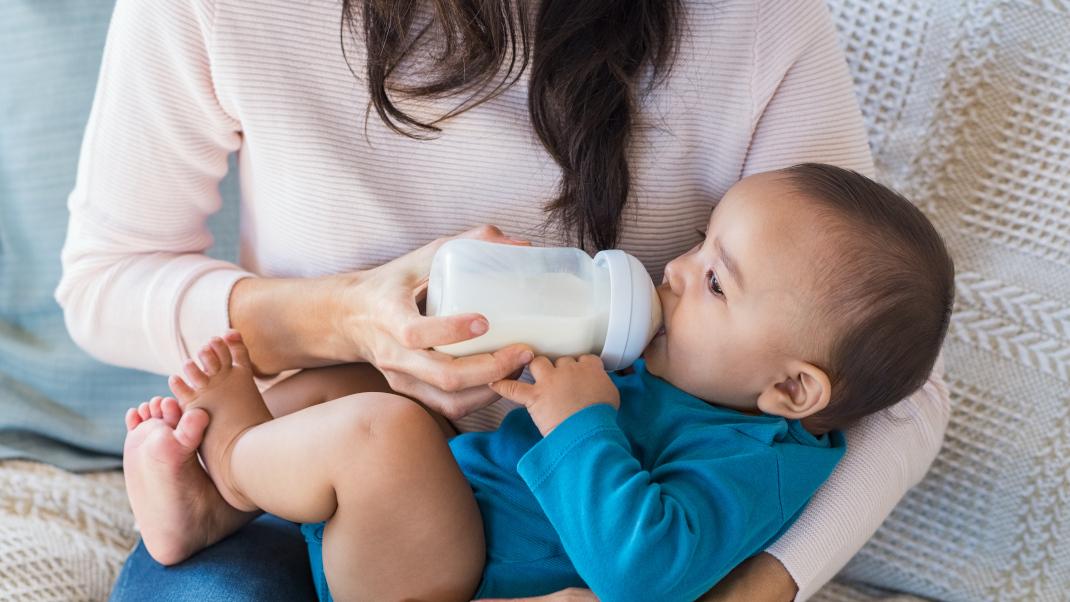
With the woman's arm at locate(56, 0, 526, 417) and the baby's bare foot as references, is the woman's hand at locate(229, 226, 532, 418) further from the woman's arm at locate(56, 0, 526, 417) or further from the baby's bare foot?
the baby's bare foot

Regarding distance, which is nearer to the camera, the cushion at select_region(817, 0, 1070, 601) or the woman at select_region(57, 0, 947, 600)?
the woman at select_region(57, 0, 947, 600)

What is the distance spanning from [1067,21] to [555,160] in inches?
25.9

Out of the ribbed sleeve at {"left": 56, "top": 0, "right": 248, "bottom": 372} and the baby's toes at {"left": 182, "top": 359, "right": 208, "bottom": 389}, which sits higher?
the ribbed sleeve at {"left": 56, "top": 0, "right": 248, "bottom": 372}

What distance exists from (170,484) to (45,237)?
62 centimetres

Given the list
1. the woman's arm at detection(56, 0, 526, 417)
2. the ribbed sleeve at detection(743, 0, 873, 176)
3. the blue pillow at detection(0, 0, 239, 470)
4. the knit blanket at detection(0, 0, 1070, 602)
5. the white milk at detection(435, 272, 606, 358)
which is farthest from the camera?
the blue pillow at detection(0, 0, 239, 470)

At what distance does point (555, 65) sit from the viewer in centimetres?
100

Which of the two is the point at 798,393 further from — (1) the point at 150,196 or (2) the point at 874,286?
(1) the point at 150,196

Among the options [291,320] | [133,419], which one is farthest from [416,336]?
[133,419]

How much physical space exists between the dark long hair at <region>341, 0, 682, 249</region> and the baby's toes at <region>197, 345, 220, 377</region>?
30 cm

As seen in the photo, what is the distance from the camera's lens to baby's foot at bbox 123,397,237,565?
983 mm

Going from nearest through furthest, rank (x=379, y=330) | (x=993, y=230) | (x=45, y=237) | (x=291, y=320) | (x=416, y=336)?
(x=416, y=336)
(x=379, y=330)
(x=291, y=320)
(x=993, y=230)
(x=45, y=237)

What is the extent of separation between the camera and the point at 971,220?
1245 mm

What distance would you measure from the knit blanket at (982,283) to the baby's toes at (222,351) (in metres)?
0.35

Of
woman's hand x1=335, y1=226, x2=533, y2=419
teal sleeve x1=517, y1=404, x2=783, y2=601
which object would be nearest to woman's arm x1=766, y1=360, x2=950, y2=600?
teal sleeve x1=517, y1=404, x2=783, y2=601
